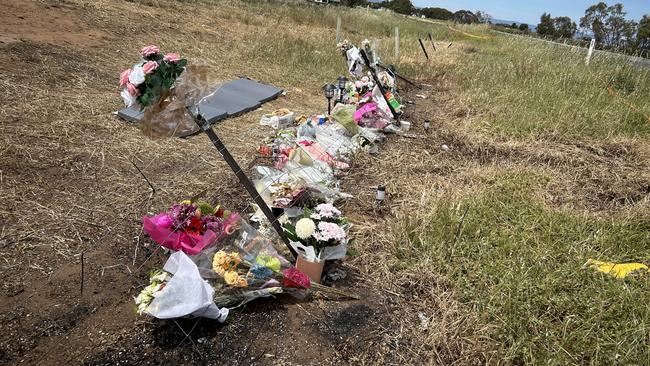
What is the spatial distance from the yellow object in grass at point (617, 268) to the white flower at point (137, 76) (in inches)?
107

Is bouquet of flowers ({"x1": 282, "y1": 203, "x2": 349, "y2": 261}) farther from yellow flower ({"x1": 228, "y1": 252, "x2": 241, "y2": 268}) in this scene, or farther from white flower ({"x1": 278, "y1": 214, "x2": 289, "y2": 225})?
yellow flower ({"x1": 228, "y1": 252, "x2": 241, "y2": 268})

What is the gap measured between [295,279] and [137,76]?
1.26 meters

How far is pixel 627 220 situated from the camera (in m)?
2.88

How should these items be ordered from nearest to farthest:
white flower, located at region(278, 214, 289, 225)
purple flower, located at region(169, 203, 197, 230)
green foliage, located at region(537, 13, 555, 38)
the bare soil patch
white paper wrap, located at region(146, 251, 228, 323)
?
white paper wrap, located at region(146, 251, 228, 323), purple flower, located at region(169, 203, 197, 230), white flower, located at region(278, 214, 289, 225), the bare soil patch, green foliage, located at region(537, 13, 555, 38)

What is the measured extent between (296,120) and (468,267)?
297cm

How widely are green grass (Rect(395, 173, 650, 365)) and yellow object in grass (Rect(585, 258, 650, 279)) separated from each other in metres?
0.05

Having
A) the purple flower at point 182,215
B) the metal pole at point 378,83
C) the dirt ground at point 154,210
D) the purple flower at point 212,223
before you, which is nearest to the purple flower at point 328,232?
the dirt ground at point 154,210

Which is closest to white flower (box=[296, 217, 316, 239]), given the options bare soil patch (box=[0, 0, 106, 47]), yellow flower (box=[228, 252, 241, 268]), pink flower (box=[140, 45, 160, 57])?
yellow flower (box=[228, 252, 241, 268])

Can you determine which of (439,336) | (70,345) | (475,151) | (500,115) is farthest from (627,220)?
(70,345)

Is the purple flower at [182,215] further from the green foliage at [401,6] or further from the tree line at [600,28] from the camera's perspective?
the green foliage at [401,6]

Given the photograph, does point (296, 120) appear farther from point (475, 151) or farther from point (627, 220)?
point (627, 220)

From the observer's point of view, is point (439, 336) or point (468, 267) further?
point (468, 267)

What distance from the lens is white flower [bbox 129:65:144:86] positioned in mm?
1723

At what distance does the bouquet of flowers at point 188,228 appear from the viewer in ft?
7.06
